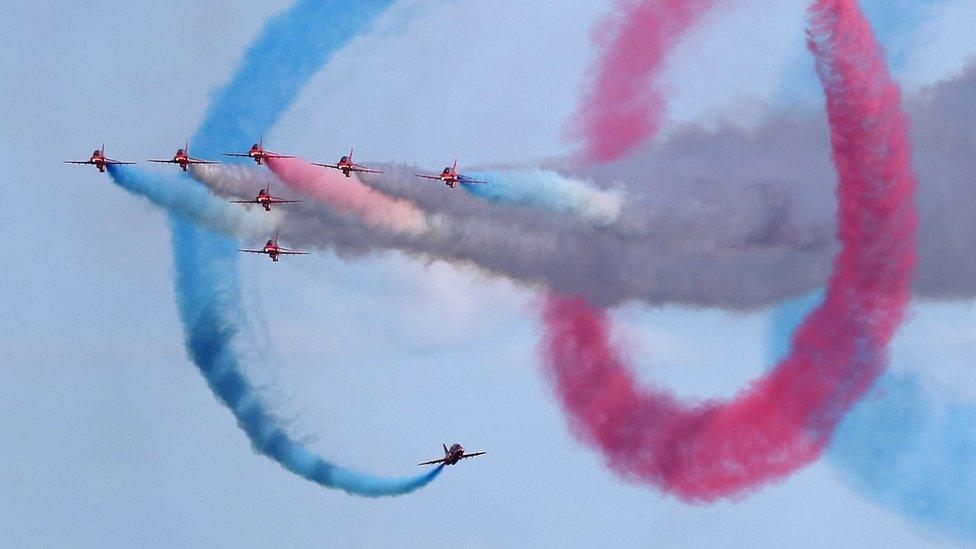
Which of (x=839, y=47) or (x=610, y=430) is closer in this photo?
(x=839, y=47)

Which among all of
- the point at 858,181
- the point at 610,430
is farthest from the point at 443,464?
the point at 858,181

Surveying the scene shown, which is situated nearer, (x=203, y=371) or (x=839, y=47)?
(x=839, y=47)

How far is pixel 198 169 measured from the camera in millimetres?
68938

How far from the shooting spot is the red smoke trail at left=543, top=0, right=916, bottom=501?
206 ft

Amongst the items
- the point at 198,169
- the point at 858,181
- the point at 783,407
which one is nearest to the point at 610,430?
the point at 783,407

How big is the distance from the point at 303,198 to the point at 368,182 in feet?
7.12

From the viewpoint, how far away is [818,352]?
64.6 meters

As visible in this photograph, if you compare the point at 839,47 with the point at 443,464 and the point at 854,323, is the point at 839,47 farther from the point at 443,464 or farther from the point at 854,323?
the point at 443,464

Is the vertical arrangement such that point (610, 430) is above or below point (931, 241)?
below

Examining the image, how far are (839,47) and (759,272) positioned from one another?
24.5 ft

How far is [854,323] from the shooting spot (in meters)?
64.1

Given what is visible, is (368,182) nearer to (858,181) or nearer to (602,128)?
(602,128)

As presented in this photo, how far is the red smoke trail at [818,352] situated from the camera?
62719 mm

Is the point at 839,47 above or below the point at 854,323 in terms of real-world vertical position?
above
